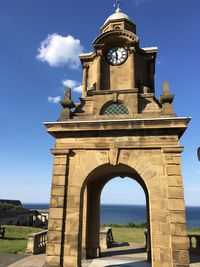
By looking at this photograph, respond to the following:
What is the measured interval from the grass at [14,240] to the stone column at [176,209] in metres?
9.54

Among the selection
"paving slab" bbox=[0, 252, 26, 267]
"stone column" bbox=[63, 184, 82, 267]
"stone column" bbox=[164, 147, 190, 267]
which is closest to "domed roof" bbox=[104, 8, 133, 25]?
"stone column" bbox=[164, 147, 190, 267]

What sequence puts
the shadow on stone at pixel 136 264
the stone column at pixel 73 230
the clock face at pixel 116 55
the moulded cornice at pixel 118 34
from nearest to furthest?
1. the stone column at pixel 73 230
2. the shadow on stone at pixel 136 264
3. the moulded cornice at pixel 118 34
4. the clock face at pixel 116 55

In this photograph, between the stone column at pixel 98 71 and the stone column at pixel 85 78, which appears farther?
the stone column at pixel 85 78

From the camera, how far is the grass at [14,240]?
1443 cm

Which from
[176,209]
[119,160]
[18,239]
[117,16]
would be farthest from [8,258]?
[117,16]

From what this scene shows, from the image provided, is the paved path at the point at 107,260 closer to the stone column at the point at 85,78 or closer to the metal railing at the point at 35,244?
the metal railing at the point at 35,244

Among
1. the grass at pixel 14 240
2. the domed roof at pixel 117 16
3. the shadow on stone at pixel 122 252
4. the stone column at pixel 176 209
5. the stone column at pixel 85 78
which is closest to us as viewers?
the stone column at pixel 176 209

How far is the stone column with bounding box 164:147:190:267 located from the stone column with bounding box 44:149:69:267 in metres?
4.48

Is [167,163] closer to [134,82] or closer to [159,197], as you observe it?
[159,197]

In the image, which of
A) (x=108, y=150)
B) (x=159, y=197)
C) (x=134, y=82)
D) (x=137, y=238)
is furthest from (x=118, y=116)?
(x=137, y=238)

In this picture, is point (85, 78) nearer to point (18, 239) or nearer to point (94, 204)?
point (94, 204)

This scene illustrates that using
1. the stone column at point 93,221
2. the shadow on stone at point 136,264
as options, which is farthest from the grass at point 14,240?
the shadow on stone at point 136,264

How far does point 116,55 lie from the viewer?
1415 cm

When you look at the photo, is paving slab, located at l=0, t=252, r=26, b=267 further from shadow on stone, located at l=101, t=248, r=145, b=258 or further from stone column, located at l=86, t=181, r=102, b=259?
shadow on stone, located at l=101, t=248, r=145, b=258
